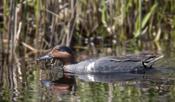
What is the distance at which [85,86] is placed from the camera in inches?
262

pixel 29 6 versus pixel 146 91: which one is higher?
pixel 29 6

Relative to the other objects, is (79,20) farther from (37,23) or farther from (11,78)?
(11,78)

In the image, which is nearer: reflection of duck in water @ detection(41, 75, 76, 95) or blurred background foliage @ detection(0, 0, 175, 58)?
reflection of duck in water @ detection(41, 75, 76, 95)

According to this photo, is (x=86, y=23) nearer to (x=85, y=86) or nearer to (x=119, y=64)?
(x=119, y=64)

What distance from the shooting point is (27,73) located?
25.0ft

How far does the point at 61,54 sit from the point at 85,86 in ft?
4.83

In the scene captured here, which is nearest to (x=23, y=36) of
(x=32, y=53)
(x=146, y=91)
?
(x=32, y=53)

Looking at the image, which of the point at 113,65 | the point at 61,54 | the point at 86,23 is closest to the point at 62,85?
the point at 113,65

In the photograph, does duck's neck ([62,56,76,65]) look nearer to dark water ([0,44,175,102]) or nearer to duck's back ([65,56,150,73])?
dark water ([0,44,175,102])

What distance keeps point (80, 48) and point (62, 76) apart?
2267mm

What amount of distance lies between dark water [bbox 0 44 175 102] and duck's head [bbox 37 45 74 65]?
16cm

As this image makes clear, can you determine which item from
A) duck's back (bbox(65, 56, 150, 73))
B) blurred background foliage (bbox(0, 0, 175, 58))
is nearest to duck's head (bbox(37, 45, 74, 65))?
duck's back (bbox(65, 56, 150, 73))

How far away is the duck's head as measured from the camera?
8.02 metres

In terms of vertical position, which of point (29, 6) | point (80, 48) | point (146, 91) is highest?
point (29, 6)
